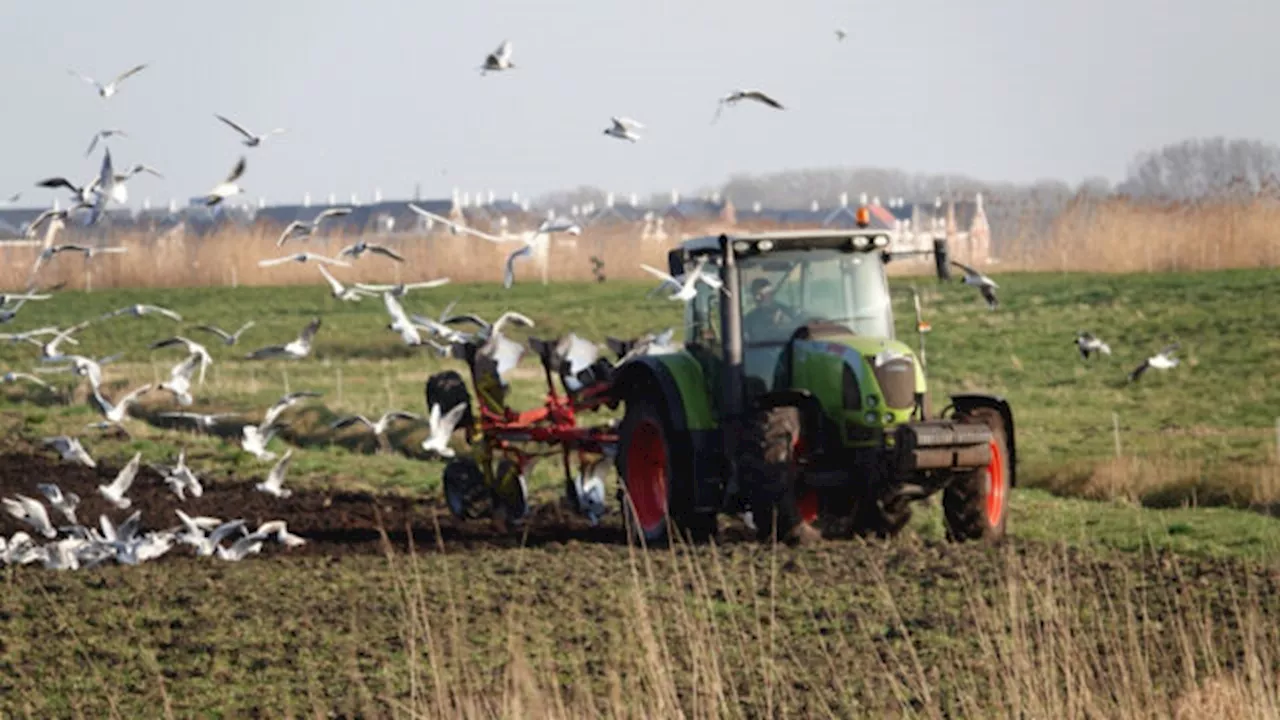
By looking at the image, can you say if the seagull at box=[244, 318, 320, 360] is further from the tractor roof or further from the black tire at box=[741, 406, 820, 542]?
the black tire at box=[741, 406, 820, 542]

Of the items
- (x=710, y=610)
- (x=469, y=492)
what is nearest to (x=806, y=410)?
(x=469, y=492)

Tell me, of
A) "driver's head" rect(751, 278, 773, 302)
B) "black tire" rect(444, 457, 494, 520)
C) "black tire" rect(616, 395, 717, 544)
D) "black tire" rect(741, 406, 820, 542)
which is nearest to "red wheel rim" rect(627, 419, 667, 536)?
"black tire" rect(616, 395, 717, 544)

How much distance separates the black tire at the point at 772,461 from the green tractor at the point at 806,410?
1 cm

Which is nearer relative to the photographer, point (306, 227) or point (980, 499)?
point (306, 227)

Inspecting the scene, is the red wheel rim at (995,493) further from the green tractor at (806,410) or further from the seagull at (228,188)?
the seagull at (228,188)

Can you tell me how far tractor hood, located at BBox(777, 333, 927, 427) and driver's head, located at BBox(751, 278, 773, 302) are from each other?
438mm

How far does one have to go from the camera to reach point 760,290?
14.8 m

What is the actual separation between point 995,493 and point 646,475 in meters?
2.54

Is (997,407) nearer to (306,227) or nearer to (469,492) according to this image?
(469,492)

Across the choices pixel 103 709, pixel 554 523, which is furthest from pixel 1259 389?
pixel 103 709

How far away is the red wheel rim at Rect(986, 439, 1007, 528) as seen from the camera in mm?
14773

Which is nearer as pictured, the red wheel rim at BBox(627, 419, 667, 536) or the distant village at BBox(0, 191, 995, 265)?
the red wheel rim at BBox(627, 419, 667, 536)

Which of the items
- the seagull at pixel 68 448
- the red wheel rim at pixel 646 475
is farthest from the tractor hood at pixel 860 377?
the seagull at pixel 68 448

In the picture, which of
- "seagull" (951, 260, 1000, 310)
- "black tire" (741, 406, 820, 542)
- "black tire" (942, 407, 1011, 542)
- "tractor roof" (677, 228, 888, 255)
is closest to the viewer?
"black tire" (741, 406, 820, 542)
